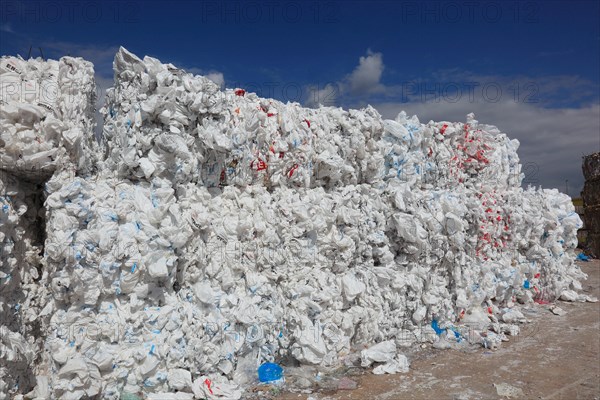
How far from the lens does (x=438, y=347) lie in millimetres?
4977

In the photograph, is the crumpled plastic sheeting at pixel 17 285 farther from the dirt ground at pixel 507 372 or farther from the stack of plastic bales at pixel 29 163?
the dirt ground at pixel 507 372

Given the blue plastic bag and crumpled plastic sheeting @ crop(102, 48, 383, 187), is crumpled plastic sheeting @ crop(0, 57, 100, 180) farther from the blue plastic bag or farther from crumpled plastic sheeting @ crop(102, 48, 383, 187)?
the blue plastic bag

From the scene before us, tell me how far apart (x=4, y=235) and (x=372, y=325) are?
3.30m

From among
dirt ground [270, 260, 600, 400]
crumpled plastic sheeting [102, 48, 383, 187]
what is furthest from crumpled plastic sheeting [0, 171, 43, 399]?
dirt ground [270, 260, 600, 400]

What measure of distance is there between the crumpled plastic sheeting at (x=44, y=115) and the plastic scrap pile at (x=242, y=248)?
0.16m

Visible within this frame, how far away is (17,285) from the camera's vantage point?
348 cm

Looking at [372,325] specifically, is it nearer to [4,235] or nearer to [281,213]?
[281,213]

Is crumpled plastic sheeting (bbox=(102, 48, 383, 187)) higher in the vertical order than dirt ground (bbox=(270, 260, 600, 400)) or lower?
higher

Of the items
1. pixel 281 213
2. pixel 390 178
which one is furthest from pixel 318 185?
pixel 390 178

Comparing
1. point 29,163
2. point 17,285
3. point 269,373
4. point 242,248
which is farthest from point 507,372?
point 29,163

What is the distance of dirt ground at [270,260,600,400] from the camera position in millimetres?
3891

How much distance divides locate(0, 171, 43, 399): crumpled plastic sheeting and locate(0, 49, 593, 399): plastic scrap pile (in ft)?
0.20

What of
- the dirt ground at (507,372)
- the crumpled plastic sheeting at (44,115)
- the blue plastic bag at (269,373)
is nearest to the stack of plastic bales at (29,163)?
the crumpled plastic sheeting at (44,115)

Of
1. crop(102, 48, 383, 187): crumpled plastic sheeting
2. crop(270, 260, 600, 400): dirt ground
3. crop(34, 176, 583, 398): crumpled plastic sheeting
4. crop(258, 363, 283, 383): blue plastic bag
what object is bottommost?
crop(270, 260, 600, 400): dirt ground
